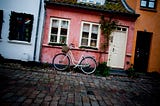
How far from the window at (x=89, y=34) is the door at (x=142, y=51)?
10.3ft

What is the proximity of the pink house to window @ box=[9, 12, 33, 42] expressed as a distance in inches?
43.8

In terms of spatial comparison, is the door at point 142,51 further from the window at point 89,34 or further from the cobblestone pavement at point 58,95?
the cobblestone pavement at point 58,95

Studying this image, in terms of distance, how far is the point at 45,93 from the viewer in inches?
283

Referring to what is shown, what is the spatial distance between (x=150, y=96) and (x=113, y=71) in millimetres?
4911

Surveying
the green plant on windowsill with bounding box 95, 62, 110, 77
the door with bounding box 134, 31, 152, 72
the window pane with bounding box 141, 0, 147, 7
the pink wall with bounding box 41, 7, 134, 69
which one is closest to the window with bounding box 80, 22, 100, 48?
the pink wall with bounding box 41, 7, 134, 69

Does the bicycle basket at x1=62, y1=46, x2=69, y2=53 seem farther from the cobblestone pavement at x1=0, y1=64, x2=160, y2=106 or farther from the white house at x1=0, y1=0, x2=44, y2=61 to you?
the cobblestone pavement at x1=0, y1=64, x2=160, y2=106

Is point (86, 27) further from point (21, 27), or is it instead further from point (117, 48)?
point (21, 27)

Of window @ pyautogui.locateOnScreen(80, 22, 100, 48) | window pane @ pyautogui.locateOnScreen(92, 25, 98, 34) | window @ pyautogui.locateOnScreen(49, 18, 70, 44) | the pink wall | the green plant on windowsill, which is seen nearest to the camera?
the green plant on windowsill

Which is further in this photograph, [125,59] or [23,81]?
[125,59]

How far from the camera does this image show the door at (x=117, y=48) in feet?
45.6

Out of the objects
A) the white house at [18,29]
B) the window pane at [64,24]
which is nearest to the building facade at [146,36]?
the window pane at [64,24]

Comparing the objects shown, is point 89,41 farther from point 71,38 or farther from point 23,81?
point 23,81

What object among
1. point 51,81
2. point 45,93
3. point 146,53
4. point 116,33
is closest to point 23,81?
point 51,81

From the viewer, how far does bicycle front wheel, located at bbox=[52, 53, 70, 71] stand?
12622 millimetres
